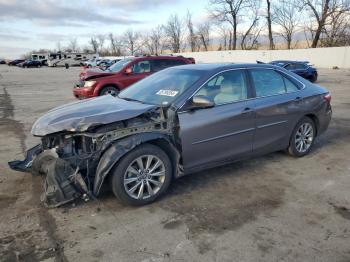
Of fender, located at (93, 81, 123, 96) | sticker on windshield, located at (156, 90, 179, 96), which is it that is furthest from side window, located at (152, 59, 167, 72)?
sticker on windshield, located at (156, 90, 179, 96)

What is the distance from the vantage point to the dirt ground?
127 inches

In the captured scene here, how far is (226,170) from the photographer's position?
5.32m

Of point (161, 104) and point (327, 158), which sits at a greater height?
point (161, 104)

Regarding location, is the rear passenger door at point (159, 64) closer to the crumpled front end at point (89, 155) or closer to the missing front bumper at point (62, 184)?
the crumpled front end at point (89, 155)

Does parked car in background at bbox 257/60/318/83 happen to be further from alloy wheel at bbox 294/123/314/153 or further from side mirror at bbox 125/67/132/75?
alloy wheel at bbox 294/123/314/153

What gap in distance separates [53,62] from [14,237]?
2591 inches

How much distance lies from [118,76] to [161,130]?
8496 millimetres

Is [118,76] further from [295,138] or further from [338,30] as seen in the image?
[338,30]

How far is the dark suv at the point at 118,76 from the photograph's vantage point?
12008mm

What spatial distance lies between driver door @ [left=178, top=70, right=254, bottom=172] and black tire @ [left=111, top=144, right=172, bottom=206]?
0.96 ft

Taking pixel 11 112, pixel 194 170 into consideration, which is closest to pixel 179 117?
pixel 194 170

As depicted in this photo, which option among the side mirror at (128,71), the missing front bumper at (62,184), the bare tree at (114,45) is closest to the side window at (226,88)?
the missing front bumper at (62,184)

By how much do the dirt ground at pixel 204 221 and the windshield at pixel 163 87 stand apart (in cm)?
120

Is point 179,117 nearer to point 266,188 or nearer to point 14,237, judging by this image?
point 266,188
